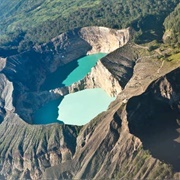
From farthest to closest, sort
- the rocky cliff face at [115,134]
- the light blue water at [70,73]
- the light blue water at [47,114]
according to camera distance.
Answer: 1. the light blue water at [70,73]
2. the light blue water at [47,114]
3. the rocky cliff face at [115,134]

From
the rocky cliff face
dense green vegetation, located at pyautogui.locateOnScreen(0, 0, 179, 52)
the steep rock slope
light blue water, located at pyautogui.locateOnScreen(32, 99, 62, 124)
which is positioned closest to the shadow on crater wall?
the rocky cliff face

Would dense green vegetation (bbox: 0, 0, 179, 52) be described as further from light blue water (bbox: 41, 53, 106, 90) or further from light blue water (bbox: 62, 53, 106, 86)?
light blue water (bbox: 41, 53, 106, 90)

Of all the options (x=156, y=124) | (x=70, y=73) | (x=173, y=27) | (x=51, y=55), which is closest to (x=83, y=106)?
(x=156, y=124)

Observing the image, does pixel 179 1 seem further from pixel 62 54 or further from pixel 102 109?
pixel 102 109

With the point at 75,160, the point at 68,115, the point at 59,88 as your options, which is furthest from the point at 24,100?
the point at 75,160

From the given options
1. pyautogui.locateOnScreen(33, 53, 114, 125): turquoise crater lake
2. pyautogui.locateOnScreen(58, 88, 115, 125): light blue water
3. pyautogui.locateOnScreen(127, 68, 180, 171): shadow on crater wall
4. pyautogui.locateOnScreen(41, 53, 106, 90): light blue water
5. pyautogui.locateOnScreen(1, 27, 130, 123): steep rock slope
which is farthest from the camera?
pyautogui.locateOnScreen(41, 53, 106, 90): light blue water

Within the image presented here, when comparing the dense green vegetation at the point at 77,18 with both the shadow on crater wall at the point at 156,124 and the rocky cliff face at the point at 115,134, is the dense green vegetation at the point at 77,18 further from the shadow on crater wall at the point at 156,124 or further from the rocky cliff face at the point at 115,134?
the shadow on crater wall at the point at 156,124

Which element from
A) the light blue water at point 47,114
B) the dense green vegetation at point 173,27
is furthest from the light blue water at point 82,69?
the dense green vegetation at point 173,27
